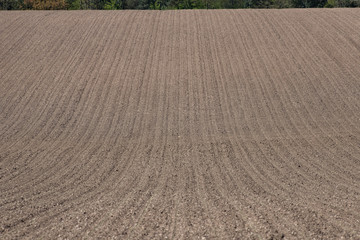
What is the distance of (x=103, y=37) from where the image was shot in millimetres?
27203

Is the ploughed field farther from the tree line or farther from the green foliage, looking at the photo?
the green foliage

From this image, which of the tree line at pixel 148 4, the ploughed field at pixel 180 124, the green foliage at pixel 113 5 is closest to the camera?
the ploughed field at pixel 180 124

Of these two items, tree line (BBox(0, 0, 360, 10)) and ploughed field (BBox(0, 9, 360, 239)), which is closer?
ploughed field (BBox(0, 9, 360, 239))

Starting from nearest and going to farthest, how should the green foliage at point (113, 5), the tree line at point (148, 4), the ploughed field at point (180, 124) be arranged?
the ploughed field at point (180, 124) < the tree line at point (148, 4) < the green foliage at point (113, 5)

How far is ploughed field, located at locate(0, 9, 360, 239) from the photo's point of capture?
8.14 metres

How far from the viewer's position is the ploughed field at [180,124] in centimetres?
814

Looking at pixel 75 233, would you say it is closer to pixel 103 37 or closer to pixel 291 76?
pixel 291 76

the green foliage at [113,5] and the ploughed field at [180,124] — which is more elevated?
the ploughed field at [180,124]

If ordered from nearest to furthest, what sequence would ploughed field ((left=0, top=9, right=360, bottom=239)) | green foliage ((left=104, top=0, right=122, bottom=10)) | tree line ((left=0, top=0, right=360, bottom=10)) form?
ploughed field ((left=0, top=9, right=360, bottom=239)), tree line ((left=0, top=0, right=360, bottom=10)), green foliage ((left=104, top=0, right=122, bottom=10))

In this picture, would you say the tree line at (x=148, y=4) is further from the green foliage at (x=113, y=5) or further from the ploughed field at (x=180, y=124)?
the ploughed field at (x=180, y=124)

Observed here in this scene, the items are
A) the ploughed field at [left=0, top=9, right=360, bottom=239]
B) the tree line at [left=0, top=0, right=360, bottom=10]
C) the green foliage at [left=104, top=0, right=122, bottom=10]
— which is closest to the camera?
the ploughed field at [left=0, top=9, right=360, bottom=239]

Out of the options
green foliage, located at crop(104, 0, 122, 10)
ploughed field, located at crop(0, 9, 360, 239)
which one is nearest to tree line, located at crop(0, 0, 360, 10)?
green foliage, located at crop(104, 0, 122, 10)

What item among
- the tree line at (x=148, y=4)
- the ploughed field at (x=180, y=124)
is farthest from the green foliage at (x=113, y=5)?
the ploughed field at (x=180, y=124)

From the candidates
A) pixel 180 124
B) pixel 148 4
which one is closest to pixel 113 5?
pixel 148 4
